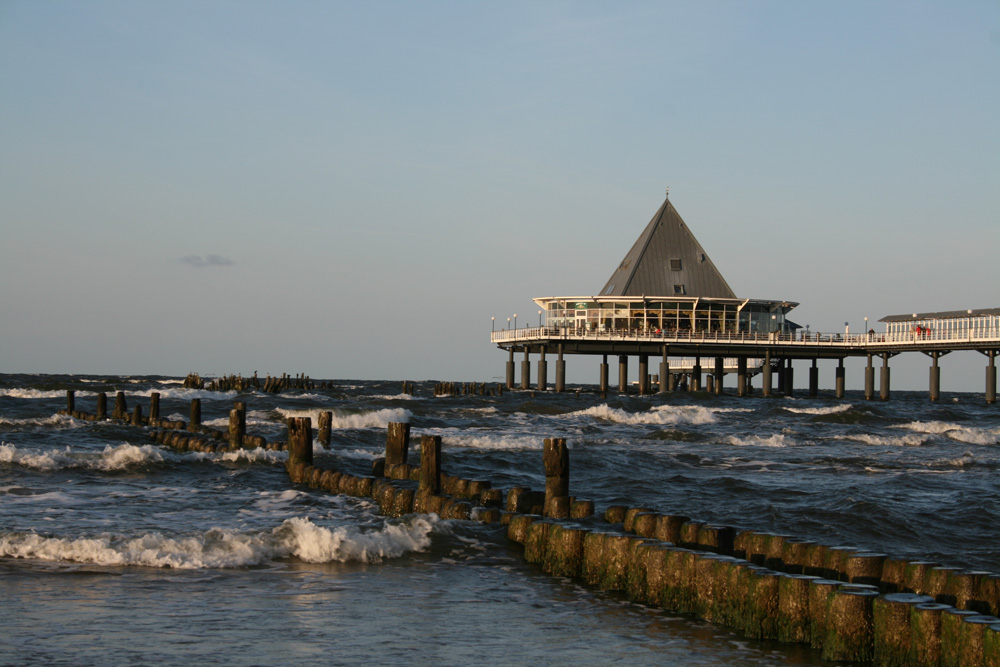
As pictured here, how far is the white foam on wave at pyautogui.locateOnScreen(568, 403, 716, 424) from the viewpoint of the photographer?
4266cm

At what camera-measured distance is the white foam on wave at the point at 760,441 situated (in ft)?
99.9

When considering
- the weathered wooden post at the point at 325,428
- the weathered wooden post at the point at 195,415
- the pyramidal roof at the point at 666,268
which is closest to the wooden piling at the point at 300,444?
the weathered wooden post at the point at 325,428

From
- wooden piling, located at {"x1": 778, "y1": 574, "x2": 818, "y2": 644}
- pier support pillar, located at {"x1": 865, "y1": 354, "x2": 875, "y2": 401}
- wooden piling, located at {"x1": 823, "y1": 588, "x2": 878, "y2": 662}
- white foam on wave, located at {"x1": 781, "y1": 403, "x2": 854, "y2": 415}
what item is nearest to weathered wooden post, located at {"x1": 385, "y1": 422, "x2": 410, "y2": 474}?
wooden piling, located at {"x1": 778, "y1": 574, "x2": 818, "y2": 644}

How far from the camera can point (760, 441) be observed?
31.2m

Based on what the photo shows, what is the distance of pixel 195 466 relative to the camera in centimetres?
1953

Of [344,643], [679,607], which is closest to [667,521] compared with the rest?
[679,607]

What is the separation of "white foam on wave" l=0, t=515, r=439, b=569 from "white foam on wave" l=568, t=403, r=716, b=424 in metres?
31.0

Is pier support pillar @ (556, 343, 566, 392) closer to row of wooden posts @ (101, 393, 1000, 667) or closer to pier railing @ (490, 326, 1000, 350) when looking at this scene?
pier railing @ (490, 326, 1000, 350)

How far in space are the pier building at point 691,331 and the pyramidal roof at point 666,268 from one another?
0.08 meters

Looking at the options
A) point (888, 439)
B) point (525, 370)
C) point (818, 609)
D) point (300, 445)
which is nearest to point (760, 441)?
point (888, 439)

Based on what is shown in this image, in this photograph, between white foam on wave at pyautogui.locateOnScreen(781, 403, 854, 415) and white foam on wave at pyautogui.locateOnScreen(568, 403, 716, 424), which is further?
white foam on wave at pyautogui.locateOnScreen(781, 403, 854, 415)

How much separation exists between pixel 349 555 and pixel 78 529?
3.40 metres

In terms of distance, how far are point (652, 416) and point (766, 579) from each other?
122 feet

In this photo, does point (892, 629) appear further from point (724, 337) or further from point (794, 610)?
point (724, 337)
